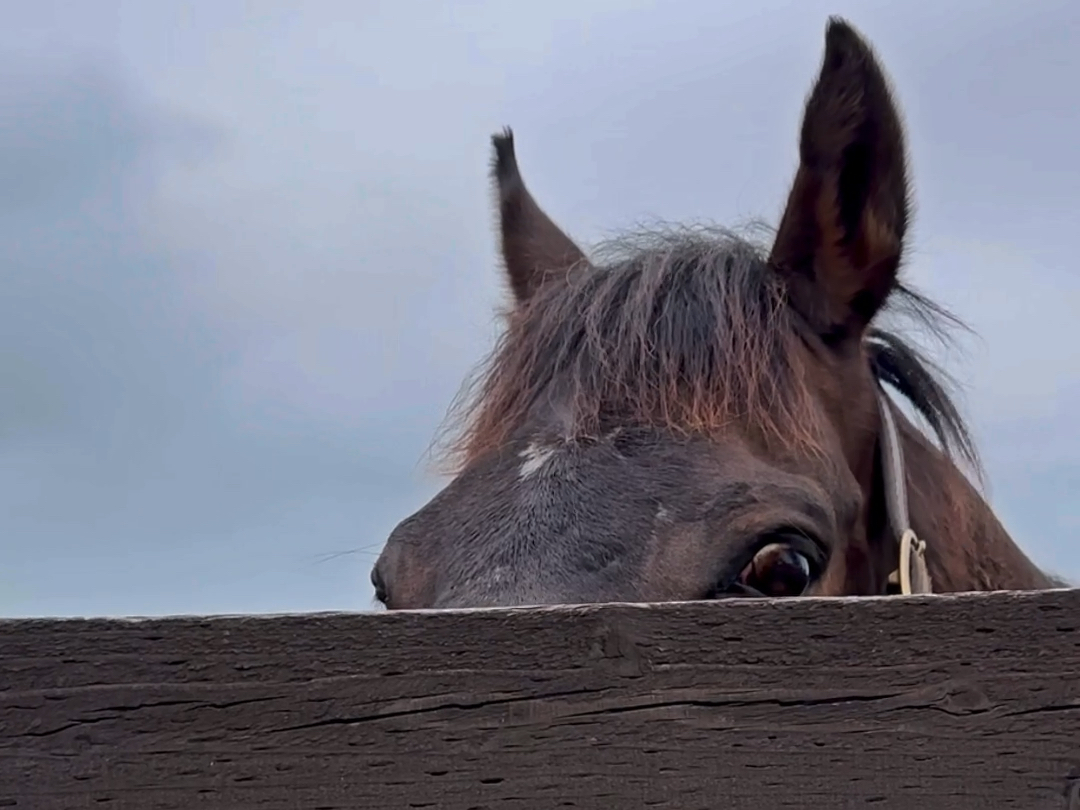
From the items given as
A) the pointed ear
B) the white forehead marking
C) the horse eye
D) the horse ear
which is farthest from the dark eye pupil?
the pointed ear

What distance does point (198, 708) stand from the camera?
105 centimetres

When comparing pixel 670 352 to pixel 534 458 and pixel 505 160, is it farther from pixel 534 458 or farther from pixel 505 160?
pixel 505 160

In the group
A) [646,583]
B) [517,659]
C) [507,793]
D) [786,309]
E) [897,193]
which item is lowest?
[507,793]

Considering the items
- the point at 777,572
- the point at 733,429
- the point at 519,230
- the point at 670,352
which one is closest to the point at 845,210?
the point at 670,352

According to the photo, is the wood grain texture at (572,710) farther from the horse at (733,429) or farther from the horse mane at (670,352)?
the horse mane at (670,352)

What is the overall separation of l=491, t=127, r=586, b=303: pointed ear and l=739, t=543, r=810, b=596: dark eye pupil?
161 centimetres

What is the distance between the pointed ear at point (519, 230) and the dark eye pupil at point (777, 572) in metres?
1.61

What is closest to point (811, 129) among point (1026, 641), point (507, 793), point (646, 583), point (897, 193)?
point (897, 193)

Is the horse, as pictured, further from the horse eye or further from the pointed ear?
the pointed ear

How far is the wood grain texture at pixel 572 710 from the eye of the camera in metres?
1.03

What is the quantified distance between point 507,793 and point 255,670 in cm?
25

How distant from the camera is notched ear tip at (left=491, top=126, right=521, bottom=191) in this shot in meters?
3.56

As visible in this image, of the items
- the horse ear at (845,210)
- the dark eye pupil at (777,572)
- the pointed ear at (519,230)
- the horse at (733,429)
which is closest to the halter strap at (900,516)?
the horse at (733,429)

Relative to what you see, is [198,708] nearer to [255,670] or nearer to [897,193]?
[255,670]
